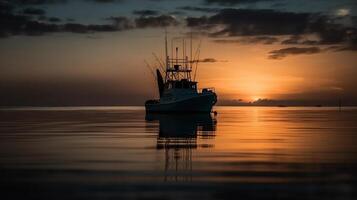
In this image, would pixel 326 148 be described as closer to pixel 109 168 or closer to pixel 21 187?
pixel 109 168

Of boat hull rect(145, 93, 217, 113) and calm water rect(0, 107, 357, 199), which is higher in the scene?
boat hull rect(145, 93, 217, 113)

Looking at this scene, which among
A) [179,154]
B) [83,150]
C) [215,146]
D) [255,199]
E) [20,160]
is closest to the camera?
[255,199]

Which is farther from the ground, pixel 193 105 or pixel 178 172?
pixel 193 105

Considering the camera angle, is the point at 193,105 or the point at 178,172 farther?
the point at 193,105

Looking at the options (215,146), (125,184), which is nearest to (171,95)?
(215,146)

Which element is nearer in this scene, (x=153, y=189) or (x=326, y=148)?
(x=153, y=189)

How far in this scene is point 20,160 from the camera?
57.4ft

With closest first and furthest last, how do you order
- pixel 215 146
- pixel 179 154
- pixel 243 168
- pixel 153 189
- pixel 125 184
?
pixel 153 189 → pixel 125 184 → pixel 243 168 → pixel 179 154 → pixel 215 146

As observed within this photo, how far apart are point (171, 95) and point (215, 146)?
186ft

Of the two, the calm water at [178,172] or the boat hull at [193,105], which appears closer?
the calm water at [178,172]

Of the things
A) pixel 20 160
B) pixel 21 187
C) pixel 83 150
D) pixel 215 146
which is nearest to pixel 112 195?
pixel 21 187

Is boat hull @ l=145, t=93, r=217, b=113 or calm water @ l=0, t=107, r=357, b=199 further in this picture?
boat hull @ l=145, t=93, r=217, b=113

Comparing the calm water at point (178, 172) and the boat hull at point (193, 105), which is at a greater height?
the boat hull at point (193, 105)

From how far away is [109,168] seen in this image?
15.5 metres
